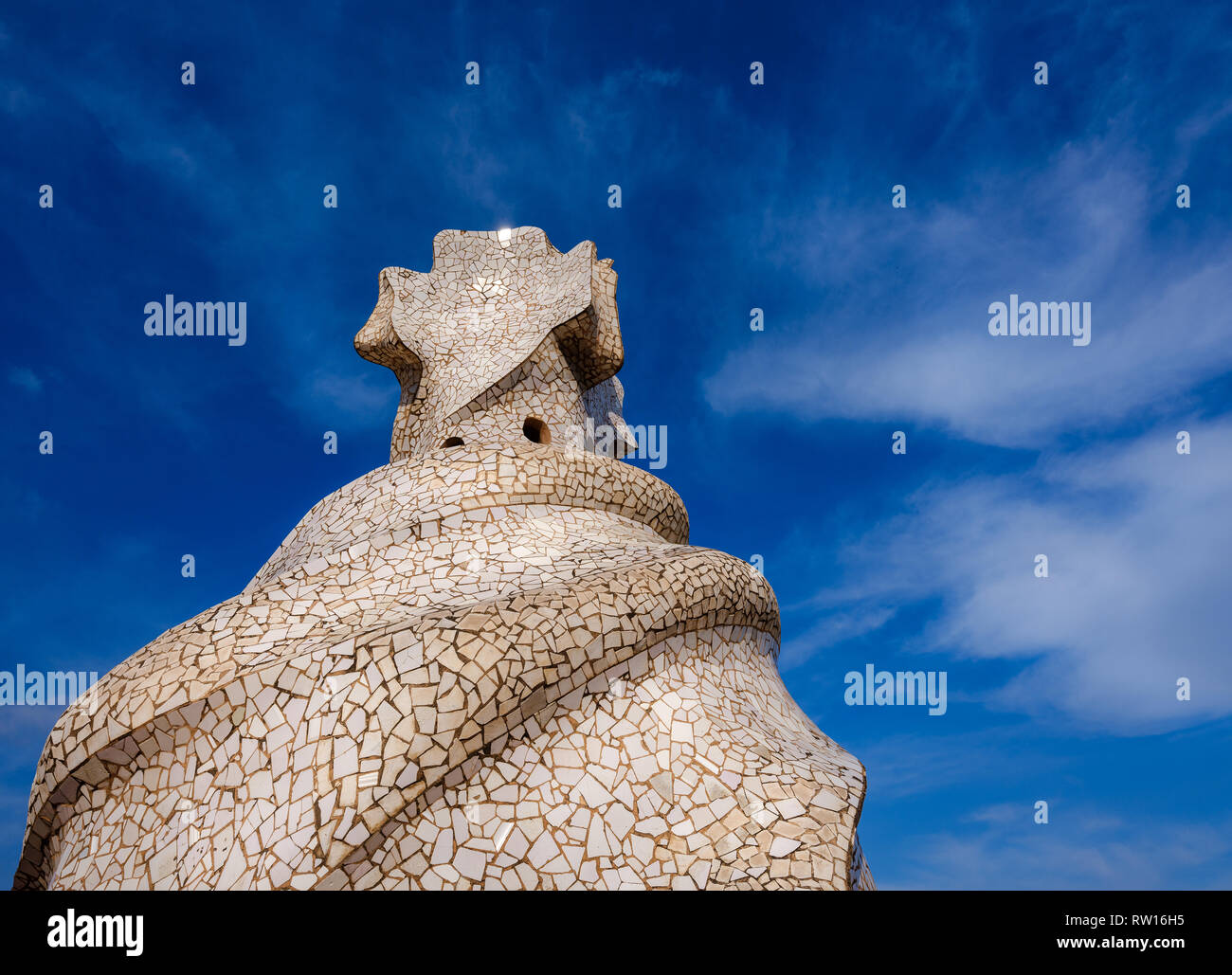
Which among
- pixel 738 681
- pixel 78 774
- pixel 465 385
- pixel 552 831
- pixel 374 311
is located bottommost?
pixel 552 831

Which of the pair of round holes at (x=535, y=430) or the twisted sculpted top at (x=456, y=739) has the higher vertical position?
the pair of round holes at (x=535, y=430)

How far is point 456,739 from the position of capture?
166 inches

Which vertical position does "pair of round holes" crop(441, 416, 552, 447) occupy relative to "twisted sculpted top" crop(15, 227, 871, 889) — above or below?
above

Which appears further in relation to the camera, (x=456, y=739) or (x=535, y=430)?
(x=535, y=430)

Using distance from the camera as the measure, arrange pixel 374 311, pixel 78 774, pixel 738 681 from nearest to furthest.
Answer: pixel 78 774 → pixel 738 681 → pixel 374 311

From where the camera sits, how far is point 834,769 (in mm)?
4957

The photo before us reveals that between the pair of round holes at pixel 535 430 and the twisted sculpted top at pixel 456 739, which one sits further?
the pair of round holes at pixel 535 430

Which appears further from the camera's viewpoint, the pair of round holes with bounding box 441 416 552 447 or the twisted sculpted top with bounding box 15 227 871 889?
the pair of round holes with bounding box 441 416 552 447

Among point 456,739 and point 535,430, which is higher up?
point 535,430

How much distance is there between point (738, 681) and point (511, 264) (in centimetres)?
599

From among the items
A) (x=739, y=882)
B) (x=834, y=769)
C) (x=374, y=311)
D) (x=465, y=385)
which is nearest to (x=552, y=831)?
(x=739, y=882)

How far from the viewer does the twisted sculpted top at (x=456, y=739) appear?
409 cm

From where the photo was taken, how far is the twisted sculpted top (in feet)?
13.4
